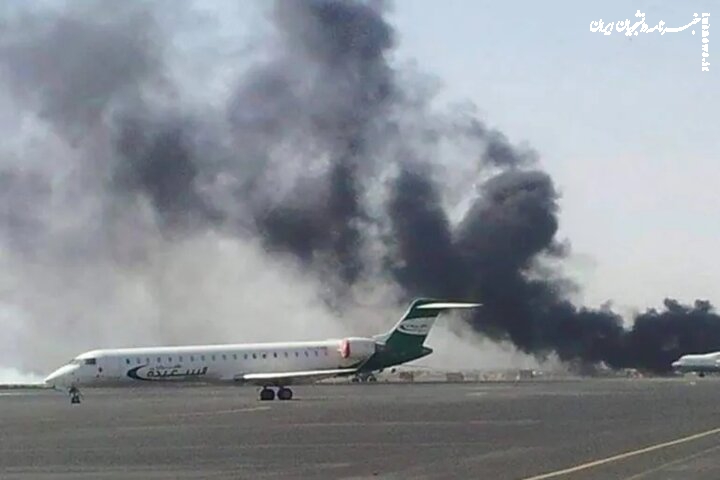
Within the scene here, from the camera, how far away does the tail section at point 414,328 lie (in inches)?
3150

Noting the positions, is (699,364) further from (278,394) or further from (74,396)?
(74,396)

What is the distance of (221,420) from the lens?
43875mm

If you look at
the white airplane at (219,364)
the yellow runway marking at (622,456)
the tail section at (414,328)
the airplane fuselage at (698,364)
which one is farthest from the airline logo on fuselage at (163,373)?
the airplane fuselage at (698,364)

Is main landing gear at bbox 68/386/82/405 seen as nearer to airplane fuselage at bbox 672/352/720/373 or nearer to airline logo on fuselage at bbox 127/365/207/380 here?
airline logo on fuselage at bbox 127/365/207/380

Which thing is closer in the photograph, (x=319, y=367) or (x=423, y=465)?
(x=423, y=465)

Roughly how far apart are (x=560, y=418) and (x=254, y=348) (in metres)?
36.6

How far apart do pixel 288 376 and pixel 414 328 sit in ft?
43.1

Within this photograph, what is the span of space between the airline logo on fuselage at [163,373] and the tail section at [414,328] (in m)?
11.1

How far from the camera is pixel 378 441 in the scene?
3152 centimetres

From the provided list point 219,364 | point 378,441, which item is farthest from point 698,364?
point 378,441

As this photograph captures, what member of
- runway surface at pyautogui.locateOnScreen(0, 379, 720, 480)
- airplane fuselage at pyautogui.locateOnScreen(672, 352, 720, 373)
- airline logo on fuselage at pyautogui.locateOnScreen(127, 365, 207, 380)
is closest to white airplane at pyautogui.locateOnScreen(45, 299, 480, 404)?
airline logo on fuselage at pyautogui.locateOnScreen(127, 365, 207, 380)

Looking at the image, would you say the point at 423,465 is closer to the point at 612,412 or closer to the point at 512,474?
the point at 512,474

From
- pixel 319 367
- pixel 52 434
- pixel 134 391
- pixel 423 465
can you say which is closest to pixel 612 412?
pixel 52 434

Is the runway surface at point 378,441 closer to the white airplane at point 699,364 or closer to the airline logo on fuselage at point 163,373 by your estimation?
the airline logo on fuselage at point 163,373
